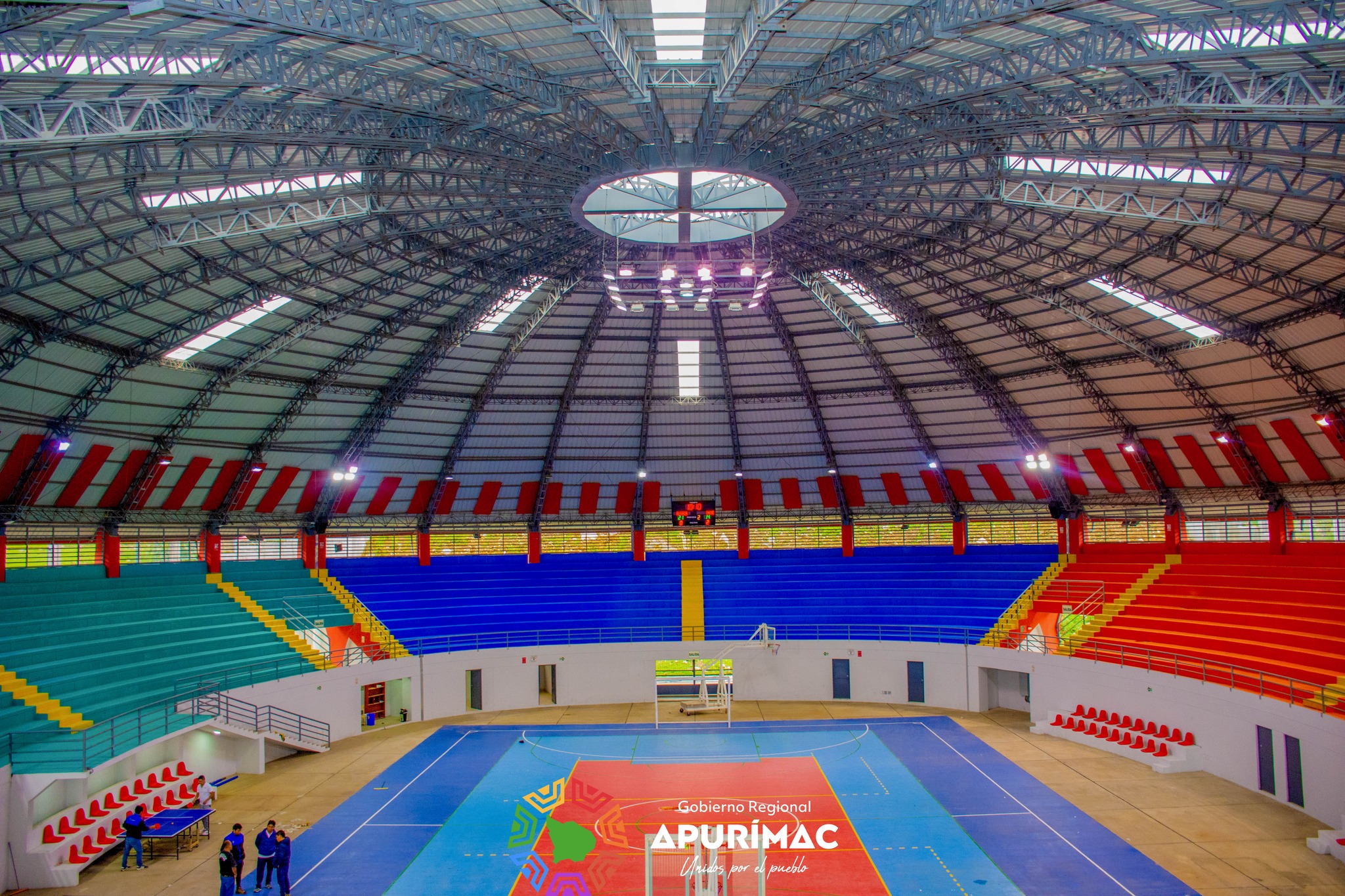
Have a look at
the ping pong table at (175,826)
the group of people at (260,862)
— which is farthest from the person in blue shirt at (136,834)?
the group of people at (260,862)

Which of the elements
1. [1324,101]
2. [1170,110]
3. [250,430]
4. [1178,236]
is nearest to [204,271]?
[250,430]

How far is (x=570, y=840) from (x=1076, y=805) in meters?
15.8

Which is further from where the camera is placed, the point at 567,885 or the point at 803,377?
the point at 803,377

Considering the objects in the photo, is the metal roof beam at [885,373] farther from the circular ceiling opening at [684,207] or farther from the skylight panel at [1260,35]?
the skylight panel at [1260,35]

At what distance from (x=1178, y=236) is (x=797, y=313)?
16261mm

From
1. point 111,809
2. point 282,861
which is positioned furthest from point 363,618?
point 282,861

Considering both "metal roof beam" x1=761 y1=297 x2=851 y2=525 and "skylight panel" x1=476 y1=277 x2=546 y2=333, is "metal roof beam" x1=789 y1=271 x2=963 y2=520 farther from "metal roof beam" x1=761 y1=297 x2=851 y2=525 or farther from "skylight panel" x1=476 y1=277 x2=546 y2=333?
"skylight panel" x1=476 y1=277 x2=546 y2=333

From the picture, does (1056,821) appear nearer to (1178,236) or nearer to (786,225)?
(1178,236)

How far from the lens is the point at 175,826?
23000mm

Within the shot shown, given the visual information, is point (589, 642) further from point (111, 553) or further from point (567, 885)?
point (567, 885)

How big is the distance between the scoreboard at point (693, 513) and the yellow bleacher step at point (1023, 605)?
1647 centimetres

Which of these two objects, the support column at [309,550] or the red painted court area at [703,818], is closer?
the red painted court area at [703,818]

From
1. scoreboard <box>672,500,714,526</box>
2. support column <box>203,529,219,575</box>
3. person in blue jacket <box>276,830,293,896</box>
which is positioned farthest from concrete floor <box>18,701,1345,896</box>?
scoreboard <box>672,500,714,526</box>

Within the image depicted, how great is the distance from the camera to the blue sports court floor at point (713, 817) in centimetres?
2116
